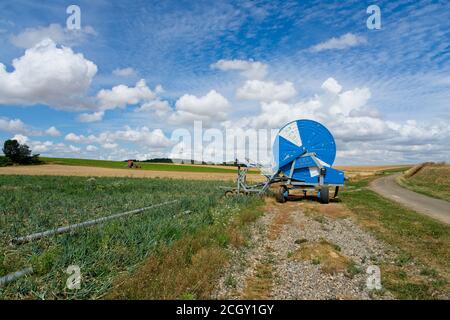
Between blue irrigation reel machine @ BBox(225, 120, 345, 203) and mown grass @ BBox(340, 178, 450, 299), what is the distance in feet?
10.4

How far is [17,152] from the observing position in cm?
8012

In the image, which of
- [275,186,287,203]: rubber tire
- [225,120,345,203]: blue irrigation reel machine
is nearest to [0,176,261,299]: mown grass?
[275,186,287,203]: rubber tire

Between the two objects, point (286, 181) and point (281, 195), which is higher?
point (286, 181)

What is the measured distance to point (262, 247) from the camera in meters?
8.67

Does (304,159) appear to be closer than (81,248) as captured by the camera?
No

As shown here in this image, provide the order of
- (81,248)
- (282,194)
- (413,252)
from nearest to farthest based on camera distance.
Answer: (81,248), (413,252), (282,194)

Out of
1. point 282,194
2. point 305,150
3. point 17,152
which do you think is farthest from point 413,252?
point 17,152

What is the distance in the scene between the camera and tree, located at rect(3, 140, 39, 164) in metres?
79.0

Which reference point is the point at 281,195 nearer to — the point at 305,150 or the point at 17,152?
the point at 305,150

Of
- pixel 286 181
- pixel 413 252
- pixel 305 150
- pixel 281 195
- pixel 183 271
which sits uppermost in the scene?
pixel 305 150

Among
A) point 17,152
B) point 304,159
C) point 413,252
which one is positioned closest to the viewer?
point 413,252

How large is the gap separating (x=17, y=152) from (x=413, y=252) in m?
94.0
